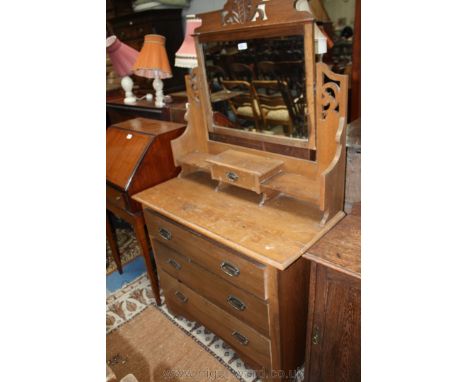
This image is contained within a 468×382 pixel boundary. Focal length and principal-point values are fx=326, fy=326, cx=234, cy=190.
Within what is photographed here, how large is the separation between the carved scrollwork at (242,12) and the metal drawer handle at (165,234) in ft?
3.23

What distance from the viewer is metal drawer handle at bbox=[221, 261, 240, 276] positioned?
130cm

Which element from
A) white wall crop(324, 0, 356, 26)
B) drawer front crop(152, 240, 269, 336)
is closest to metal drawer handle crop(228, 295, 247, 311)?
drawer front crop(152, 240, 269, 336)

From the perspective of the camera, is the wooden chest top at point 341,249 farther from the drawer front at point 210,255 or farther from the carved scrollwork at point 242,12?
the carved scrollwork at point 242,12

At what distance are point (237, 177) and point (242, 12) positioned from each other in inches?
26.3

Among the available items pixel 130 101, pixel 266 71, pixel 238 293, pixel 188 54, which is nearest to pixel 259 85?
pixel 266 71

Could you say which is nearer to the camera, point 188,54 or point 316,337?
point 316,337

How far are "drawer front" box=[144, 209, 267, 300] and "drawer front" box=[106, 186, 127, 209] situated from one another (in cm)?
22

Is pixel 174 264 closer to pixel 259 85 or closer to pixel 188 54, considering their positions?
pixel 259 85

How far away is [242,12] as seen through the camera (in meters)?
1.29

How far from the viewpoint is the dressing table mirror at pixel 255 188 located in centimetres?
121

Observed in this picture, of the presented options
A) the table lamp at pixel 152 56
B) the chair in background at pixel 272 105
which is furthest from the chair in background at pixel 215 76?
the table lamp at pixel 152 56

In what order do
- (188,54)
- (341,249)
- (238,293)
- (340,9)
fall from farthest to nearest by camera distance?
(340,9)
(188,54)
(238,293)
(341,249)
